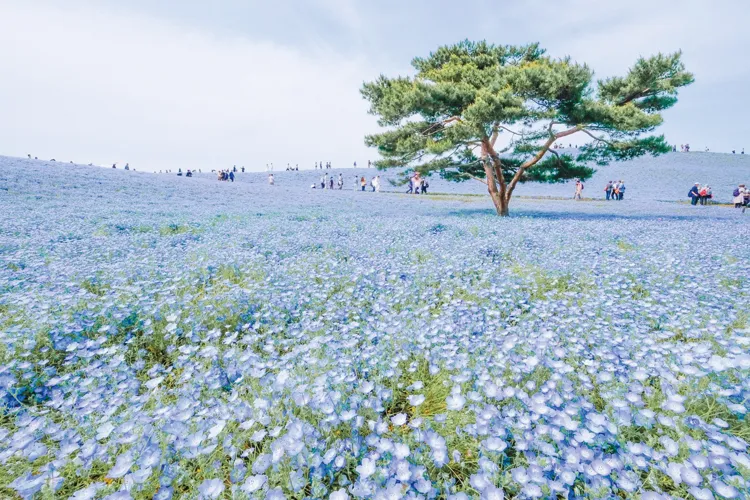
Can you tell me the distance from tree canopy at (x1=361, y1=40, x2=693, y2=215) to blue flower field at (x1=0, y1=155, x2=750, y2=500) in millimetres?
8124

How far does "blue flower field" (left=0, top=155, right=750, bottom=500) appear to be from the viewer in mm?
1930

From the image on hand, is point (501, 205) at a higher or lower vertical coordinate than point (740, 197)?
lower

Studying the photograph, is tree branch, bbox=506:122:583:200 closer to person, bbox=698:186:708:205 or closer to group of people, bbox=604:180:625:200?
person, bbox=698:186:708:205

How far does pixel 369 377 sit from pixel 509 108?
11.6 m

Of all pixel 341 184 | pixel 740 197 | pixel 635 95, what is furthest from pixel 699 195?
pixel 341 184

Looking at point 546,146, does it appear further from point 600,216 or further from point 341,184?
point 341,184

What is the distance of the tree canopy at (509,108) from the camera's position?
498 inches

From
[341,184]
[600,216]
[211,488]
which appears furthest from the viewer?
[341,184]

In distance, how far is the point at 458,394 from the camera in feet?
8.13

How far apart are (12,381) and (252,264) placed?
3388mm

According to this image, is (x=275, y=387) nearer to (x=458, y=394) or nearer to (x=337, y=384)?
(x=337, y=384)

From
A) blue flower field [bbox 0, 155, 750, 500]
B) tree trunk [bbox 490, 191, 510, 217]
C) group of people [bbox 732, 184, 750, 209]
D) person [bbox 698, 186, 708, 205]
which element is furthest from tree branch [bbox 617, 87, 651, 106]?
person [bbox 698, 186, 708, 205]

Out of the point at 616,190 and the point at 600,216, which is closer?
the point at 600,216

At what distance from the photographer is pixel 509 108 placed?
476 inches
